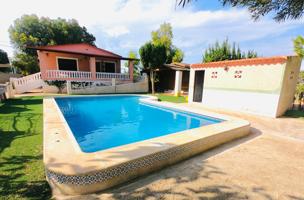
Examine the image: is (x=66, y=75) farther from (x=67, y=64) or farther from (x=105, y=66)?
(x=105, y=66)

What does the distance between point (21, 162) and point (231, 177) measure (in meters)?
4.61

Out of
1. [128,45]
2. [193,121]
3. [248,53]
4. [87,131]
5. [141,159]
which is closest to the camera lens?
[141,159]

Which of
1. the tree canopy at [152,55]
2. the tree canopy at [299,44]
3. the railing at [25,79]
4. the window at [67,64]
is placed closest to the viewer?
the tree canopy at [299,44]

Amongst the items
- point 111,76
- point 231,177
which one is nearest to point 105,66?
point 111,76

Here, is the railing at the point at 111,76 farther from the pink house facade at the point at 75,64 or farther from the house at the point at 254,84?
the house at the point at 254,84

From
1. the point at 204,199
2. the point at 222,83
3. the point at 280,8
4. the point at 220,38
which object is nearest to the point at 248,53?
the point at 220,38

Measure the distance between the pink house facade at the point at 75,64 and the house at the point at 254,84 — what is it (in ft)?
40.3

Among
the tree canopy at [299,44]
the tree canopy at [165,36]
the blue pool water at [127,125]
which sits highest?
the tree canopy at [165,36]

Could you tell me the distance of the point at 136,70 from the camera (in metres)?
28.3

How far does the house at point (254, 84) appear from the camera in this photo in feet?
26.2

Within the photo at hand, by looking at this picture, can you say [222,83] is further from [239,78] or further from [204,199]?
[204,199]

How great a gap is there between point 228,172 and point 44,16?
37.9 m

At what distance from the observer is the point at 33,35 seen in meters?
27.1

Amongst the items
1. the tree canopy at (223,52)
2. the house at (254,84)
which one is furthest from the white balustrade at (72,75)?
the tree canopy at (223,52)
